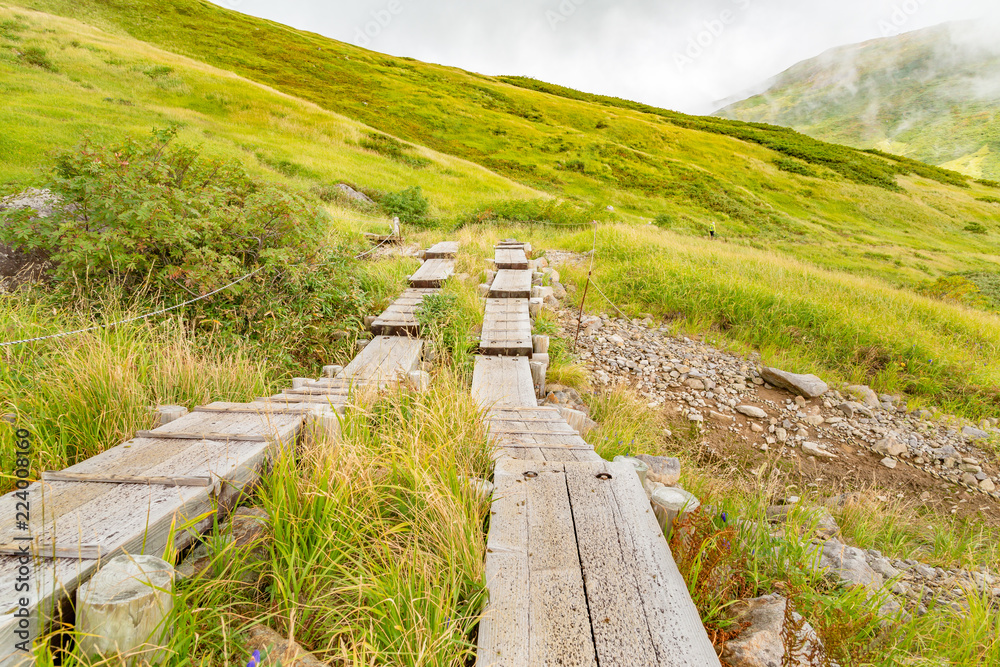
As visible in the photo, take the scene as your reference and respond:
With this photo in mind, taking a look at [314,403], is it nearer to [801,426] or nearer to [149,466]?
[149,466]

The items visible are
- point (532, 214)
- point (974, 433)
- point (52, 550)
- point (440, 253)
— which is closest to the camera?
point (52, 550)

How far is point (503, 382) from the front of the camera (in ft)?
14.7

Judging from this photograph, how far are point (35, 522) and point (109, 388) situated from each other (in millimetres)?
1573

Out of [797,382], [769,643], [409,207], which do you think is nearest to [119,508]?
[769,643]

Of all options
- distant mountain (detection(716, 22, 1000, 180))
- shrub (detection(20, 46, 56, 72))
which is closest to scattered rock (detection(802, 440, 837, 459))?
shrub (detection(20, 46, 56, 72))

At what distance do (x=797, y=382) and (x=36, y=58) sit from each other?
31530mm

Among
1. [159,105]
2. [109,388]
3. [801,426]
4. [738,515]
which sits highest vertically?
[159,105]


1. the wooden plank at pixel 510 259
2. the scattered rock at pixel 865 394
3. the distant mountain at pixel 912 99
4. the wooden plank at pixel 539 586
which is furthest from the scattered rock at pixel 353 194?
the distant mountain at pixel 912 99

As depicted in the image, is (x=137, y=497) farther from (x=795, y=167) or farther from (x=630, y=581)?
(x=795, y=167)

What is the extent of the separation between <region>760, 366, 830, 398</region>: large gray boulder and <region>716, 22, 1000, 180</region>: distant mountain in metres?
102

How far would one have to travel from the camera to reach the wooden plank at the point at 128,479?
217 cm

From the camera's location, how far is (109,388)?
3.18 meters

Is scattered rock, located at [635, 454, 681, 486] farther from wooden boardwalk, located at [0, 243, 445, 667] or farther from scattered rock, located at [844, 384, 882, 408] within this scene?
scattered rock, located at [844, 384, 882, 408]

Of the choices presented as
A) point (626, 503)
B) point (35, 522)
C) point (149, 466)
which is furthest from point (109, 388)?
point (626, 503)
